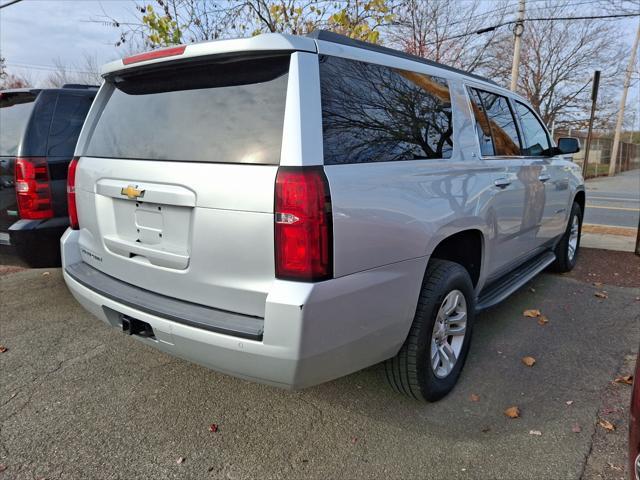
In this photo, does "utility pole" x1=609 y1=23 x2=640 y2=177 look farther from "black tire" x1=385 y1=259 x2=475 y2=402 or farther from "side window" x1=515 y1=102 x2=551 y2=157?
"black tire" x1=385 y1=259 x2=475 y2=402

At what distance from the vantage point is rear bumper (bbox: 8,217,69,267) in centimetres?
378

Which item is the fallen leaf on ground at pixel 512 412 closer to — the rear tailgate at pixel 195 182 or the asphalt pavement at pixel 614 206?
the rear tailgate at pixel 195 182

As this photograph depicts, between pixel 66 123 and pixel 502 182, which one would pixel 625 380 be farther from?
pixel 66 123

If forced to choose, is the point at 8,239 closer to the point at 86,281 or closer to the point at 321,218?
the point at 86,281

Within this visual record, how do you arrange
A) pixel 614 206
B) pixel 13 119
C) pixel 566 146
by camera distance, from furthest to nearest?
1. pixel 614 206
2. pixel 566 146
3. pixel 13 119

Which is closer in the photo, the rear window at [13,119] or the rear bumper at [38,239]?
the rear bumper at [38,239]

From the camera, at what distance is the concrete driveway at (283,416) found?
2279mm

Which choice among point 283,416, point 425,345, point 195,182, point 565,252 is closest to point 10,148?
point 195,182

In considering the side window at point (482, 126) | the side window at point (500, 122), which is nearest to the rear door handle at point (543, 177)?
the side window at point (500, 122)

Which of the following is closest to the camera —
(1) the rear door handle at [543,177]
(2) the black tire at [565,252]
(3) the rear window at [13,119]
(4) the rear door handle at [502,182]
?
(4) the rear door handle at [502,182]

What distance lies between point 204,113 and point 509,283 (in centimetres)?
277

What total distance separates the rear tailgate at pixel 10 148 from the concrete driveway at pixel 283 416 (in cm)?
93

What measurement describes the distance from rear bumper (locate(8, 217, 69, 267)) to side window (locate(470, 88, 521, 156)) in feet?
11.3

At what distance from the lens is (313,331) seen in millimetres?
1902
